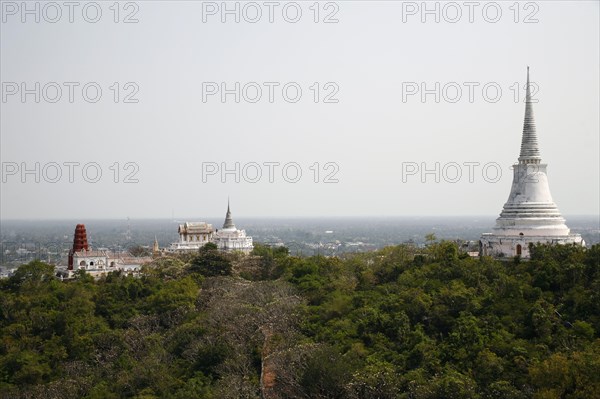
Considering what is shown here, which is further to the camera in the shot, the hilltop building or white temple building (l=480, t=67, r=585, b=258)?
the hilltop building

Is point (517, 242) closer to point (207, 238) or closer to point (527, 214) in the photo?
point (527, 214)

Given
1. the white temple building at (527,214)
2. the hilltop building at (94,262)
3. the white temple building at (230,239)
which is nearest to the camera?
the white temple building at (527,214)

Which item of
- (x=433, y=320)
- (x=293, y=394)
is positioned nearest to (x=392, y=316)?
(x=433, y=320)

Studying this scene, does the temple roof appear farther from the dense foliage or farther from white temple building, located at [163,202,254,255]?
the dense foliage

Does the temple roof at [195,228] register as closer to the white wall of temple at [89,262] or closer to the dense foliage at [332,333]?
the white wall of temple at [89,262]

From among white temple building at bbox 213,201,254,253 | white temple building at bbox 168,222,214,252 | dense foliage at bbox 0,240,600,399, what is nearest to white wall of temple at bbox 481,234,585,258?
dense foliage at bbox 0,240,600,399

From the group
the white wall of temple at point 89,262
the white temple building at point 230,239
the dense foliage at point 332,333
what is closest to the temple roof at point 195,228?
the white temple building at point 230,239
